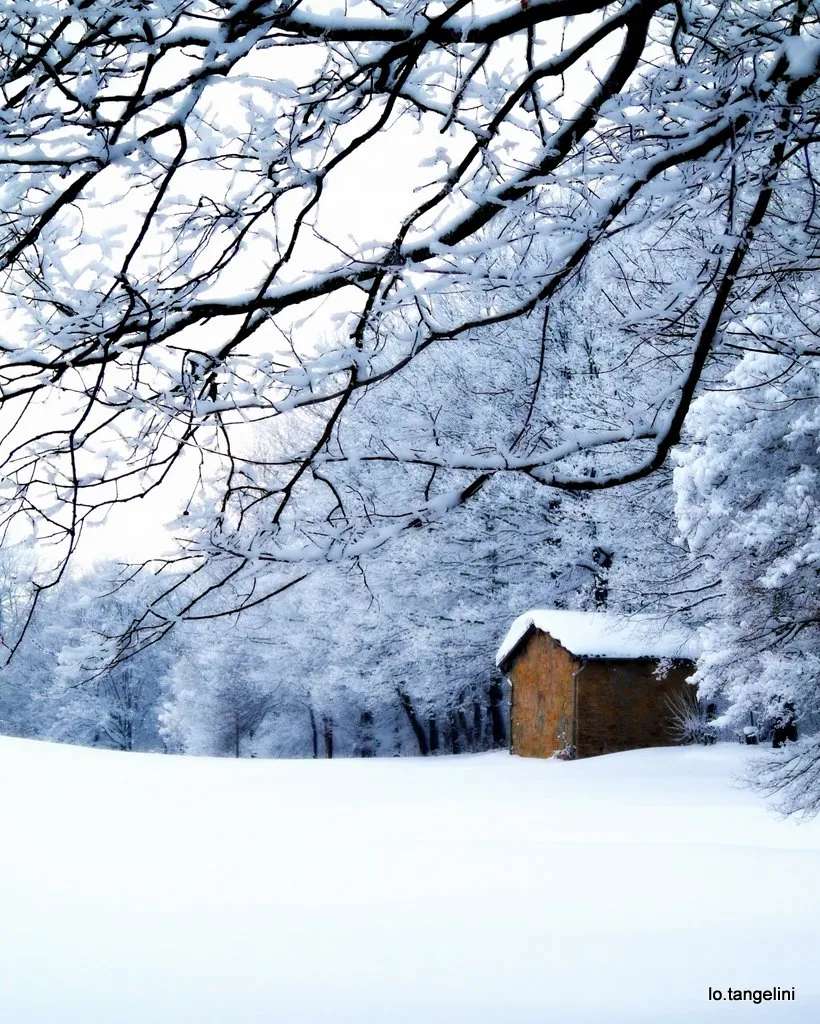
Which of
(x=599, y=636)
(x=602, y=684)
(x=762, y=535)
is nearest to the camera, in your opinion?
(x=762, y=535)

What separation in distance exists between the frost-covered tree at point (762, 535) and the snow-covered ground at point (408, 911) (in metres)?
1.54

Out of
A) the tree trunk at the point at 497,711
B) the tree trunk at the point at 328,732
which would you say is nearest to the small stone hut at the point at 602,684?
the tree trunk at the point at 497,711

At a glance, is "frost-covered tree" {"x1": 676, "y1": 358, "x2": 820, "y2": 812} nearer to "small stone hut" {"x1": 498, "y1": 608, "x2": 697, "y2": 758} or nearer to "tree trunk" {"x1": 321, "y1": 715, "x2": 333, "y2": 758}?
"small stone hut" {"x1": 498, "y1": 608, "x2": 697, "y2": 758}

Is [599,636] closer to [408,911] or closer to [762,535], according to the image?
[762,535]

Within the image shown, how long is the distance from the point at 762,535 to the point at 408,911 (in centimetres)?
674

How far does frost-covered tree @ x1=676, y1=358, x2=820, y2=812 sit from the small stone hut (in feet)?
20.0

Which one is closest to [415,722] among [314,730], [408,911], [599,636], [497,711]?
[497,711]

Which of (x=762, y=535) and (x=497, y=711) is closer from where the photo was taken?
(x=762, y=535)

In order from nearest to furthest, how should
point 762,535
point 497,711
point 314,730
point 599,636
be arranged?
1. point 762,535
2. point 599,636
3. point 497,711
4. point 314,730

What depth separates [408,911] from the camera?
7039 mm

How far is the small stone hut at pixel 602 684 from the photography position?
20.1 meters

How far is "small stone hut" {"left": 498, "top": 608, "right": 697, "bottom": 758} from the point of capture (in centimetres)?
2006

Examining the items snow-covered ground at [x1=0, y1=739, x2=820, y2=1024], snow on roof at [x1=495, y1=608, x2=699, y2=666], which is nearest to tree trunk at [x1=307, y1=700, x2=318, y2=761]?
snow on roof at [x1=495, y1=608, x2=699, y2=666]

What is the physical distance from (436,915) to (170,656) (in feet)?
138
